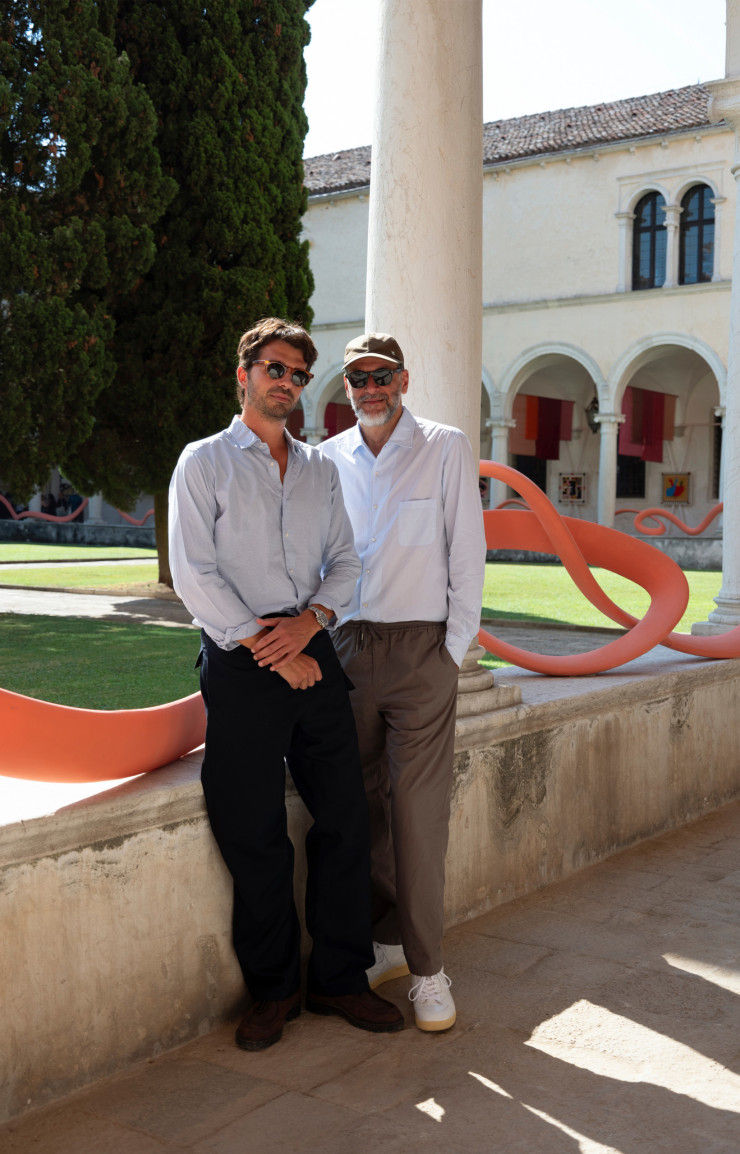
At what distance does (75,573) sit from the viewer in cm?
1797

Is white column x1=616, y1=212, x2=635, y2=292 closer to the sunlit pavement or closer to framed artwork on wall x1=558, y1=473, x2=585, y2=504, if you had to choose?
framed artwork on wall x1=558, y1=473, x2=585, y2=504

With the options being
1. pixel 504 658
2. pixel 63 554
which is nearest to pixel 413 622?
pixel 504 658

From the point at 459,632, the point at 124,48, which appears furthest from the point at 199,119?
the point at 459,632

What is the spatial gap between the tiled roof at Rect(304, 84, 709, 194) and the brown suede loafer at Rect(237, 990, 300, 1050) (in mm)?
26854

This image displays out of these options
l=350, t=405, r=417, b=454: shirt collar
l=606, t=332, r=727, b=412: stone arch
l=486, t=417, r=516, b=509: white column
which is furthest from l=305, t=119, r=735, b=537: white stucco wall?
l=350, t=405, r=417, b=454: shirt collar

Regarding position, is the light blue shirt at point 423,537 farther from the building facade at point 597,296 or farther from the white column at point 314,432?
the white column at point 314,432

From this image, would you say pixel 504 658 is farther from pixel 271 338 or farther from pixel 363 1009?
pixel 271 338

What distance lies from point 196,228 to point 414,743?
443 inches

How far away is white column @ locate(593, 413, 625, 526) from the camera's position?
87.6 feet

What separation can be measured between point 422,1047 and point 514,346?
27217mm

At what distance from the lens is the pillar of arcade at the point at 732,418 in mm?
6531

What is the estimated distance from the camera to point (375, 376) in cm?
310

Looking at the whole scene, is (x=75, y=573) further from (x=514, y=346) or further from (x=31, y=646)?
(x=514, y=346)

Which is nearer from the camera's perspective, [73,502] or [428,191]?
[428,191]
